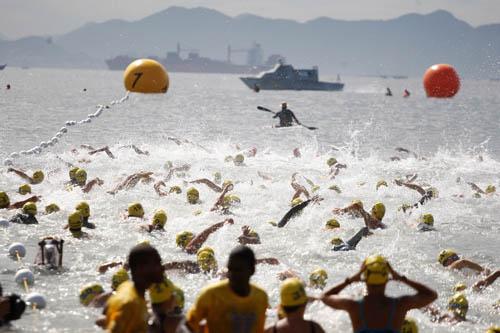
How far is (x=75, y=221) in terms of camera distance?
13609 mm

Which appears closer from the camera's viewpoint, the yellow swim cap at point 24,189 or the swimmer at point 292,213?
the swimmer at point 292,213

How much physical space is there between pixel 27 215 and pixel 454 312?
9.21 m

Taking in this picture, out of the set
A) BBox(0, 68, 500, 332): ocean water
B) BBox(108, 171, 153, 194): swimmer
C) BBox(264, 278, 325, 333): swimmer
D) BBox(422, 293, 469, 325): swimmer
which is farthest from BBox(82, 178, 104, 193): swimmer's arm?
BBox(264, 278, 325, 333): swimmer

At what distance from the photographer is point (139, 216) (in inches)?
609

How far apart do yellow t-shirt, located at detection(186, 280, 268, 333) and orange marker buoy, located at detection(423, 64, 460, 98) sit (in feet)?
87.3

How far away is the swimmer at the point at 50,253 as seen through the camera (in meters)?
11.6

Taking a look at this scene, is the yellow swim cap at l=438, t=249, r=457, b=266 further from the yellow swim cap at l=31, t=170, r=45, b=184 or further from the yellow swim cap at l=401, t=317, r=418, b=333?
the yellow swim cap at l=31, t=170, r=45, b=184

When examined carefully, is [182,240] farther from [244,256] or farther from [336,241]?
[244,256]

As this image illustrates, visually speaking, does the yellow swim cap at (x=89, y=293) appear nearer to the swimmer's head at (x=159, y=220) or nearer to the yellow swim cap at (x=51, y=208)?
the swimmer's head at (x=159, y=220)

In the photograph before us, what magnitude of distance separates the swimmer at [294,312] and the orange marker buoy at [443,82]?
26.1 metres

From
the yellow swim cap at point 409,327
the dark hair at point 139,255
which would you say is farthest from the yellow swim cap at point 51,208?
the dark hair at point 139,255

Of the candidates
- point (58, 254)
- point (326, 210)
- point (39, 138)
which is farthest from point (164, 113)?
point (58, 254)

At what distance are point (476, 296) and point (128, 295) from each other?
7.55m

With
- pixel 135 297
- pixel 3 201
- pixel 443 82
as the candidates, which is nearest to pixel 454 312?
pixel 135 297
